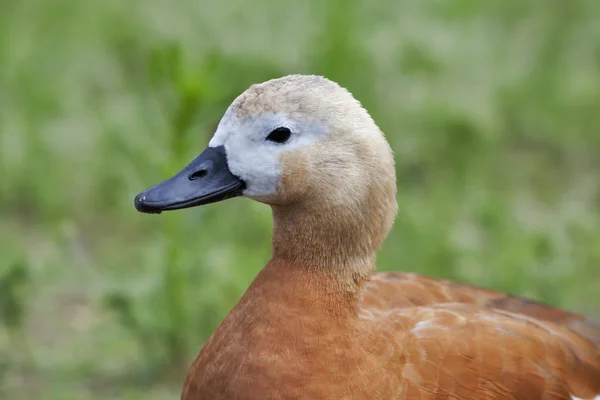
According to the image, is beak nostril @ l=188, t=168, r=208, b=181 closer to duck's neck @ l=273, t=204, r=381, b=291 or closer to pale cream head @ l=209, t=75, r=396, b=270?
pale cream head @ l=209, t=75, r=396, b=270

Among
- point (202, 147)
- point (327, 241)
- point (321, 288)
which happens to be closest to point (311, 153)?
point (327, 241)

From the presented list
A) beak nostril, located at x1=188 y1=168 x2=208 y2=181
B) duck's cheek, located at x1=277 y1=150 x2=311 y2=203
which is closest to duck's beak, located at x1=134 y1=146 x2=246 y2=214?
beak nostril, located at x1=188 y1=168 x2=208 y2=181

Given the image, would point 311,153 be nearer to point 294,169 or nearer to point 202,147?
point 294,169

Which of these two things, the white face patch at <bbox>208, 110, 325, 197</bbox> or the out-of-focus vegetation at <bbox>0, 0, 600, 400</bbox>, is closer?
the white face patch at <bbox>208, 110, 325, 197</bbox>

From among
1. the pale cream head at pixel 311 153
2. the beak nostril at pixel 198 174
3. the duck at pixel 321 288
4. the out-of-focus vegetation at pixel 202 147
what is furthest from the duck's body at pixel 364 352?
the out-of-focus vegetation at pixel 202 147

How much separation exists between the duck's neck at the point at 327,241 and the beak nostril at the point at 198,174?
0.67 feet

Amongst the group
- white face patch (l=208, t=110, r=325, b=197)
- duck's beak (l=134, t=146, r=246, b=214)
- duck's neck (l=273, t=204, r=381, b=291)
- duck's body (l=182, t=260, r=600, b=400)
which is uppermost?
white face patch (l=208, t=110, r=325, b=197)

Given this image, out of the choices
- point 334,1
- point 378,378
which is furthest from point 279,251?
point 334,1

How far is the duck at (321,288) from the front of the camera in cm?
253

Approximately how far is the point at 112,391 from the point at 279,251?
1290 millimetres

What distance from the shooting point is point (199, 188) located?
2.56m

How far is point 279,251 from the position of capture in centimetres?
266

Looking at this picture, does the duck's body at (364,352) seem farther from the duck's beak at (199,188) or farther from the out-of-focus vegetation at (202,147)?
the out-of-focus vegetation at (202,147)

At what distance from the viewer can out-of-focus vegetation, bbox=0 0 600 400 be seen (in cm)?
367
